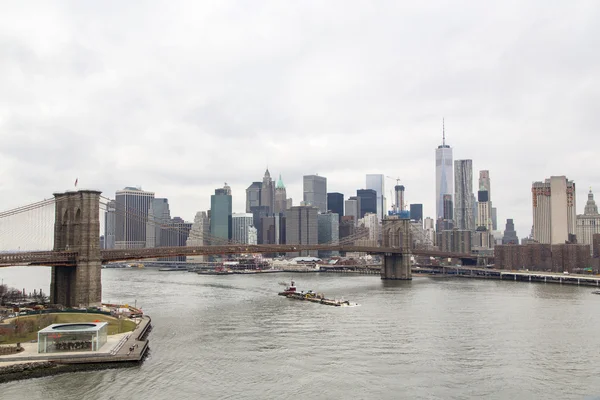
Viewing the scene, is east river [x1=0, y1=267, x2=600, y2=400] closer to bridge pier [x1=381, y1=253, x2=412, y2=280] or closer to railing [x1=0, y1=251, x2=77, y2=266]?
railing [x1=0, y1=251, x2=77, y2=266]

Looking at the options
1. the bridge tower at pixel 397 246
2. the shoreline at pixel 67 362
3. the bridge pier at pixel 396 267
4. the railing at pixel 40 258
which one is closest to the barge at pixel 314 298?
the railing at pixel 40 258

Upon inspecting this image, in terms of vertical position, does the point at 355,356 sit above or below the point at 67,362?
below

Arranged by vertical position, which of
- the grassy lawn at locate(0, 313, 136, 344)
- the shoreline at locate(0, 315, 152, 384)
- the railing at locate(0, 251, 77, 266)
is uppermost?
the railing at locate(0, 251, 77, 266)

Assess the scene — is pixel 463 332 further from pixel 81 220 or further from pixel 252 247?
pixel 252 247

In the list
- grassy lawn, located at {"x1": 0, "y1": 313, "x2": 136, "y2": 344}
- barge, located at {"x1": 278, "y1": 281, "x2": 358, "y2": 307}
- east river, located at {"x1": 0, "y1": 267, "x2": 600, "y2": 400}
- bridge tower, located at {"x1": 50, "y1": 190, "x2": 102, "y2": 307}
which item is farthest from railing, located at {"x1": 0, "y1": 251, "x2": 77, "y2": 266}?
barge, located at {"x1": 278, "y1": 281, "x2": 358, "y2": 307}

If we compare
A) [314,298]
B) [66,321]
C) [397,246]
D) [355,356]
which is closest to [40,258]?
[66,321]

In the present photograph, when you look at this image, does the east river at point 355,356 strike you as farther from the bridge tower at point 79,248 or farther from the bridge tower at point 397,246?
the bridge tower at point 397,246

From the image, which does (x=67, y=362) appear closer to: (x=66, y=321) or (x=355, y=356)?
(x=66, y=321)
